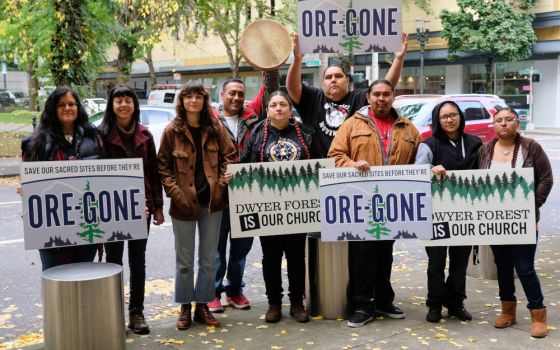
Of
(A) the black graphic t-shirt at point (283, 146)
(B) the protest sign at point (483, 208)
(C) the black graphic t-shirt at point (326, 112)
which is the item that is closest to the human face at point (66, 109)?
(A) the black graphic t-shirt at point (283, 146)

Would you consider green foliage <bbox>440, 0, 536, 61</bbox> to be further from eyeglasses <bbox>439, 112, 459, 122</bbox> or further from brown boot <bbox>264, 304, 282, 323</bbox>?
brown boot <bbox>264, 304, 282, 323</bbox>

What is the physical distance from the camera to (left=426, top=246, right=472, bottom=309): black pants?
18.7ft

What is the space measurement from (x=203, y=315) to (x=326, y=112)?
2.05m

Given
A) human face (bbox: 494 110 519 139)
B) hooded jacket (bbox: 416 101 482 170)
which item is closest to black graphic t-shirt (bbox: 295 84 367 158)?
hooded jacket (bbox: 416 101 482 170)

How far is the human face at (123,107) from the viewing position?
538 cm

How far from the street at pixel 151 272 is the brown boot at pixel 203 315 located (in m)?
0.40

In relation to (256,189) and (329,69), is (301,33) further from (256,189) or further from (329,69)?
(256,189)


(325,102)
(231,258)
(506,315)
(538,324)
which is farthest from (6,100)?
(538,324)

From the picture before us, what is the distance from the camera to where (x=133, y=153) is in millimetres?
5477

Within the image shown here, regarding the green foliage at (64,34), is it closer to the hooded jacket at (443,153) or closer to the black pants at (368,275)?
the black pants at (368,275)

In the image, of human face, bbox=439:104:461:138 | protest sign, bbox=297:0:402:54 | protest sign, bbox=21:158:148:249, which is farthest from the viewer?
protest sign, bbox=297:0:402:54

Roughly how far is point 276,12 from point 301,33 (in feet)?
96.1

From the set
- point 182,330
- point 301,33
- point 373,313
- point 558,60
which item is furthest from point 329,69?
point 558,60

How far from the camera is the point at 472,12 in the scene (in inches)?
1451
